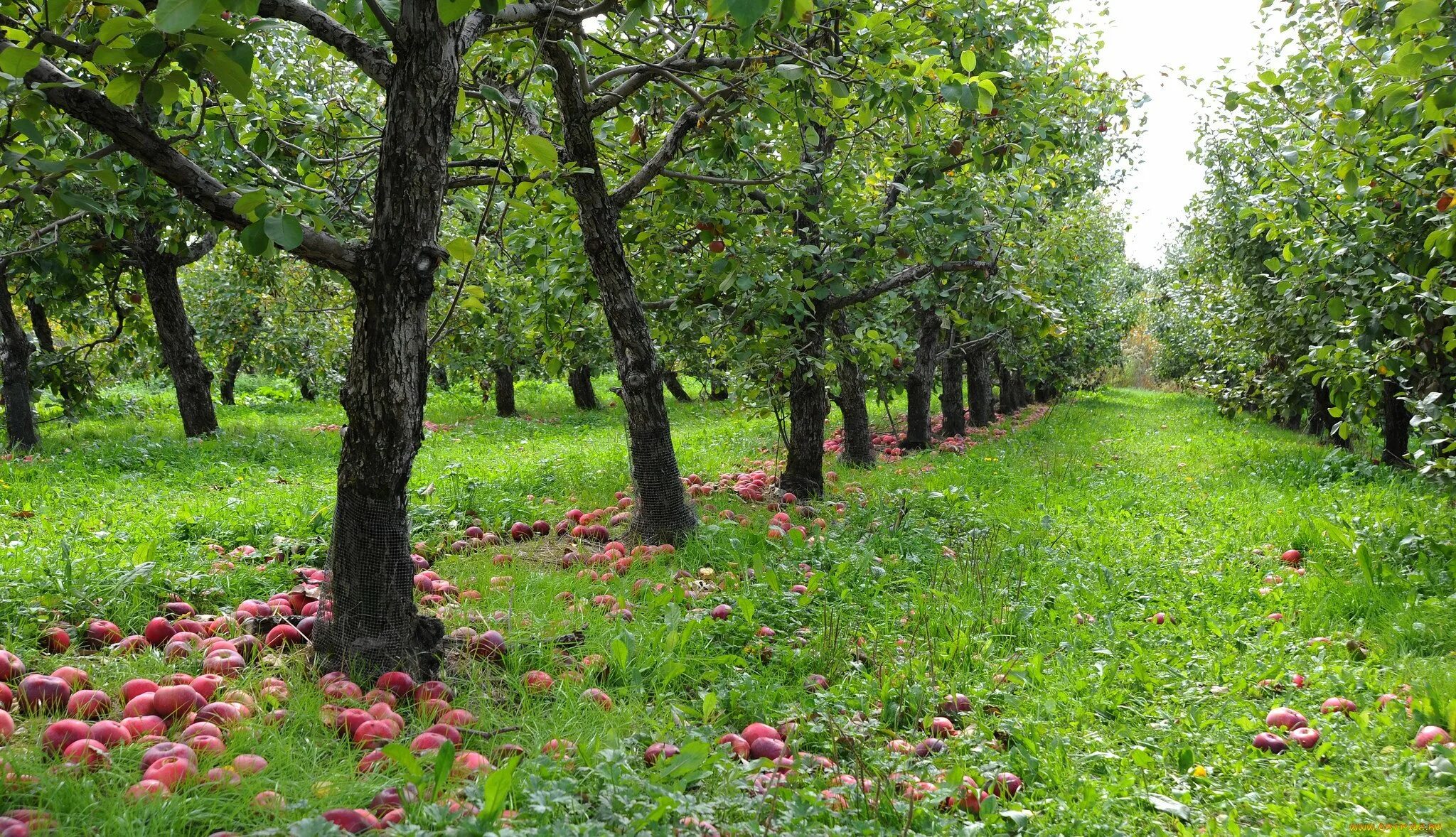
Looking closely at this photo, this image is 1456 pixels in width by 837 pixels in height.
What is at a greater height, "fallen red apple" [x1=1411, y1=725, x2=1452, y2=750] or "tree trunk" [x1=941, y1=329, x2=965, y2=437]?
"tree trunk" [x1=941, y1=329, x2=965, y2=437]

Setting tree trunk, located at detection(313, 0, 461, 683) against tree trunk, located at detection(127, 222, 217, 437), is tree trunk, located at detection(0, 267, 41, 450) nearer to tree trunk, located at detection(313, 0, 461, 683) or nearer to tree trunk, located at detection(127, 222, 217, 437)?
tree trunk, located at detection(127, 222, 217, 437)

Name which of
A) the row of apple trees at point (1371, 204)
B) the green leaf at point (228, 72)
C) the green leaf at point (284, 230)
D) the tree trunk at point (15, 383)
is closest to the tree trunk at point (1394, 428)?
the row of apple trees at point (1371, 204)

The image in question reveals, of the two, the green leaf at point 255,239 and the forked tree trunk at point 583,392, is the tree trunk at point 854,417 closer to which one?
the green leaf at point 255,239

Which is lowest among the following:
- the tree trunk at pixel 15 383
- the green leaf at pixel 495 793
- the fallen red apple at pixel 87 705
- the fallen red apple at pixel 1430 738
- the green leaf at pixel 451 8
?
the fallen red apple at pixel 1430 738

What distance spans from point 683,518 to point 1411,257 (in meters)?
4.64

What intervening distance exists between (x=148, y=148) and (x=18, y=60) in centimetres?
65

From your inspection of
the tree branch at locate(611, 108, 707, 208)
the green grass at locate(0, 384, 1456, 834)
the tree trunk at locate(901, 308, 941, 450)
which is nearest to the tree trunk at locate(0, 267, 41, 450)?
the green grass at locate(0, 384, 1456, 834)

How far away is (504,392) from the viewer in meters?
18.0

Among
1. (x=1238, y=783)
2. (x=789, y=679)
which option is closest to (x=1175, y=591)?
(x=1238, y=783)

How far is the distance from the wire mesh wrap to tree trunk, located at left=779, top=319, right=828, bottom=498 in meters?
4.74

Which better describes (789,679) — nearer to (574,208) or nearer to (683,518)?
(683,518)

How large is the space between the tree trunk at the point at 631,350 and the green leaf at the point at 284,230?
125 inches

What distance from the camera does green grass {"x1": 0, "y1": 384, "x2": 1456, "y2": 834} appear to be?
252 cm

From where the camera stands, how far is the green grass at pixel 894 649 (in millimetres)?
2520
